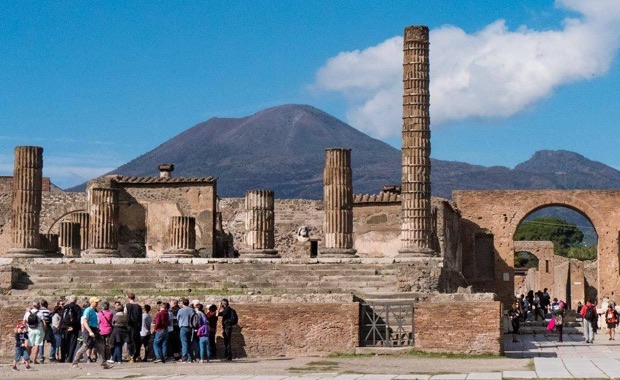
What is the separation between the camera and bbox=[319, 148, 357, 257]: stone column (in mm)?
30094

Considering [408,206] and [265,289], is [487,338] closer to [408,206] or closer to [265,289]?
[265,289]

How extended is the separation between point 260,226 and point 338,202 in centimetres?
198

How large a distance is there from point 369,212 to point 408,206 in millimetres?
8503

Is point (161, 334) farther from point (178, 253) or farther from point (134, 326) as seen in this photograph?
point (178, 253)

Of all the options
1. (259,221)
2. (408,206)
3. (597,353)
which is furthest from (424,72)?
(597,353)

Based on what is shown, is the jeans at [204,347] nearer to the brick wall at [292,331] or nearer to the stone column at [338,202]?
the brick wall at [292,331]

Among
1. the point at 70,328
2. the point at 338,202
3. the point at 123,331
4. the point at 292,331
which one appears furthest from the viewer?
the point at 338,202

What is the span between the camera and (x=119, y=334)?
2133 centimetres

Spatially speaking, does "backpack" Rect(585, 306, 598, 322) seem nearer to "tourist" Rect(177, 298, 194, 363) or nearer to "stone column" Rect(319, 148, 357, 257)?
"stone column" Rect(319, 148, 357, 257)

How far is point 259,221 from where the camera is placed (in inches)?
1218

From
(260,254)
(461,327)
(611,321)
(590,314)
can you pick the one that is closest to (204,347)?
(461,327)

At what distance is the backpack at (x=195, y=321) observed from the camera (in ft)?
69.8

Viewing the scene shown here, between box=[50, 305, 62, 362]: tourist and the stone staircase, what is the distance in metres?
3.38

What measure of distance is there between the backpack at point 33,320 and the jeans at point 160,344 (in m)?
1.97
